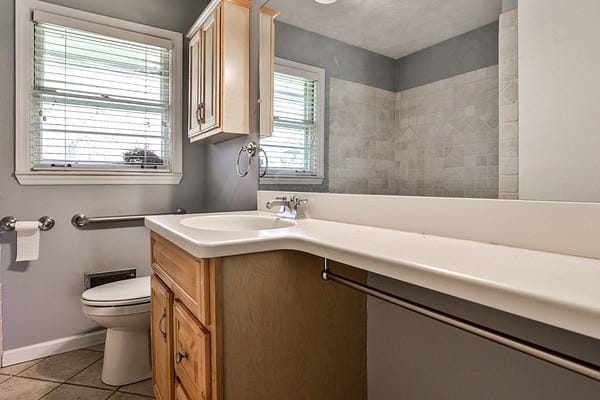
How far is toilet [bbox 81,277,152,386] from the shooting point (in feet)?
5.50

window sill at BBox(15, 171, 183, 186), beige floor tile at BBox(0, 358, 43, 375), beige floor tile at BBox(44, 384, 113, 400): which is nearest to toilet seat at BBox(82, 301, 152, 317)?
beige floor tile at BBox(44, 384, 113, 400)

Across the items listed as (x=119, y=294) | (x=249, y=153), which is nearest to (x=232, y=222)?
(x=249, y=153)

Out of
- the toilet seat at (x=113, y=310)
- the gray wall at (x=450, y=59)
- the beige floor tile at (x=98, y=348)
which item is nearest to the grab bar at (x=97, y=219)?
the toilet seat at (x=113, y=310)

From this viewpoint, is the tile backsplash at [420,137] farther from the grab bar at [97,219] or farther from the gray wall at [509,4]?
the grab bar at [97,219]

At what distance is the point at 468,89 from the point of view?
90 cm

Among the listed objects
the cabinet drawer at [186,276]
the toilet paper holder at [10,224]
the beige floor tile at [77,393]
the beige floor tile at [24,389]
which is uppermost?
the toilet paper holder at [10,224]

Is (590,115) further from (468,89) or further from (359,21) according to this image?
(359,21)

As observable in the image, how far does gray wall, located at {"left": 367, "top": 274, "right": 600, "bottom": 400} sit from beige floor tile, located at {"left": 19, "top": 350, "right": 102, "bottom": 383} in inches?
65.3

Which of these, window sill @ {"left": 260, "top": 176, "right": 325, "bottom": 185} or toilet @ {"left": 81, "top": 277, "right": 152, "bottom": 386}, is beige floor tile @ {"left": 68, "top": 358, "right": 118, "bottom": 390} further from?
window sill @ {"left": 260, "top": 176, "right": 325, "bottom": 185}

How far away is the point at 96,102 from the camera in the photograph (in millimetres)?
2162

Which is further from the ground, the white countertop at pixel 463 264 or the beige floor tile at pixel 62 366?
the white countertop at pixel 463 264

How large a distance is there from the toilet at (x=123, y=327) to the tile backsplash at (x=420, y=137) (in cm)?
117

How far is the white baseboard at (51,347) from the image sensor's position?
1945 mm

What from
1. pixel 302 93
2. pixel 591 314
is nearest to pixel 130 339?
pixel 302 93
